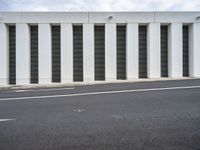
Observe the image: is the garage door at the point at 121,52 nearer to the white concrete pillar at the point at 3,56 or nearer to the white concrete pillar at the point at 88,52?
the white concrete pillar at the point at 88,52

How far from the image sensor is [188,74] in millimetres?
18344

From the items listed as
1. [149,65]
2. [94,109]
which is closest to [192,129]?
[94,109]

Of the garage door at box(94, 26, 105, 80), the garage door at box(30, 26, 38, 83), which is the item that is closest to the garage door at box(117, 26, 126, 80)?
the garage door at box(94, 26, 105, 80)

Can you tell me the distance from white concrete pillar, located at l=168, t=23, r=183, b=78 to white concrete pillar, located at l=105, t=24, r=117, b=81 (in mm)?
5616

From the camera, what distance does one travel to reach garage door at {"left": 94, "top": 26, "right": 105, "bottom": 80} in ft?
59.2

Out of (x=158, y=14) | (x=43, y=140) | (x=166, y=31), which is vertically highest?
(x=158, y=14)

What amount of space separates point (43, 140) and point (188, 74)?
18.0 m

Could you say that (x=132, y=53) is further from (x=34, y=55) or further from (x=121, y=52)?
(x=34, y=55)

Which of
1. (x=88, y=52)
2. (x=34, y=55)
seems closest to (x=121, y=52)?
(x=88, y=52)

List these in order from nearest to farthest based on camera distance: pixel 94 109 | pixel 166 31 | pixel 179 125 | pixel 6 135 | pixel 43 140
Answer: pixel 43 140
pixel 6 135
pixel 179 125
pixel 94 109
pixel 166 31

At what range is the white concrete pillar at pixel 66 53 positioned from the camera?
17.2m

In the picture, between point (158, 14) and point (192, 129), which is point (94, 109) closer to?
point (192, 129)

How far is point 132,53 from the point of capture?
686 inches

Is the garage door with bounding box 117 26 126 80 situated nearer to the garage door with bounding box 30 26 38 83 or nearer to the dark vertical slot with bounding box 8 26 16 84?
the garage door with bounding box 30 26 38 83
